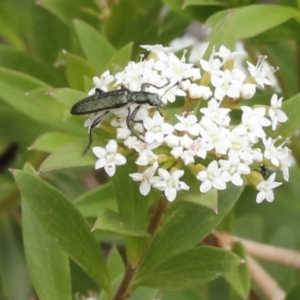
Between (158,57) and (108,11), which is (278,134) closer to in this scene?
(158,57)

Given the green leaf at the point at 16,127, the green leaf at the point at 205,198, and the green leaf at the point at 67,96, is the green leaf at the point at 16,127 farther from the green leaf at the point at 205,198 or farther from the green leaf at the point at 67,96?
the green leaf at the point at 205,198

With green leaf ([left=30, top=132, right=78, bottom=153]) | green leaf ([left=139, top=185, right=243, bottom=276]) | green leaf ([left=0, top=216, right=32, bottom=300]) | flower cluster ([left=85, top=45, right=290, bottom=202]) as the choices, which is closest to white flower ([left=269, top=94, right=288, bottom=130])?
flower cluster ([left=85, top=45, right=290, bottom=202])

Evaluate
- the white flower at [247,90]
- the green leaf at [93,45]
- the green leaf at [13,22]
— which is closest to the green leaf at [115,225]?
the white flower at [247,90]

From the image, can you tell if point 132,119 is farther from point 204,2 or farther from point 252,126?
point 204,2

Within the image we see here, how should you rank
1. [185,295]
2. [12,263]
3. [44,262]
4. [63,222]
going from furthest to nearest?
[12,263]
[185,295]
[44,262]
[63,222]

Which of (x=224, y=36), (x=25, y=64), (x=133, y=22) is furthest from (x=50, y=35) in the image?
(x=224, y=36)
